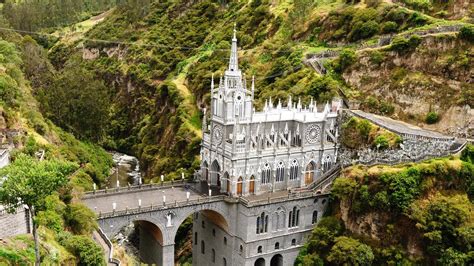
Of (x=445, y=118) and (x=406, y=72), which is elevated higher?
(x=406, y=72)

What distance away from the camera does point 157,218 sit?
55219 millimetres

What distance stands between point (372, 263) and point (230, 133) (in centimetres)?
2183

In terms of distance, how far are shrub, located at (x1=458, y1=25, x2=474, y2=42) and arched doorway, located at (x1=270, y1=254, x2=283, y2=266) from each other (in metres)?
39.3

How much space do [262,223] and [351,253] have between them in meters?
10.8

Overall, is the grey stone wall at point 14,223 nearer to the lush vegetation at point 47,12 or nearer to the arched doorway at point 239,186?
the arched doorway at point 239,186

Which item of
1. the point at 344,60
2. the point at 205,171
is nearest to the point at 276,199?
the point at 205,171

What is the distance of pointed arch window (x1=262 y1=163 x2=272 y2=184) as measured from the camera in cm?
6119

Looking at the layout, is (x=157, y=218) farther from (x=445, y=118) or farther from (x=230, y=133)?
(x=445, y=118)

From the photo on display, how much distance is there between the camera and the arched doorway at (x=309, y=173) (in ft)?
212

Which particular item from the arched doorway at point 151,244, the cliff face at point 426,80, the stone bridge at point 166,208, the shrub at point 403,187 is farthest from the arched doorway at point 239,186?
the cliff face at point 426,80

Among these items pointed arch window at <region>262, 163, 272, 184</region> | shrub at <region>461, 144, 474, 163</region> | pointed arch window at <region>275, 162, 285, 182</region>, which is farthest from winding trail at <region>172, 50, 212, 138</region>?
shrub at <region>461, 144, 474, 163</region>

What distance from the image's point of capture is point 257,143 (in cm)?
6012

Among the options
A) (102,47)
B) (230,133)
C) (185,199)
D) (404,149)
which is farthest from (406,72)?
(102,47)

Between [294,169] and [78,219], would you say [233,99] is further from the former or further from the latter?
[78,219]
